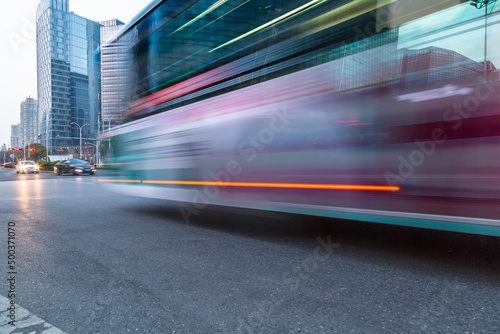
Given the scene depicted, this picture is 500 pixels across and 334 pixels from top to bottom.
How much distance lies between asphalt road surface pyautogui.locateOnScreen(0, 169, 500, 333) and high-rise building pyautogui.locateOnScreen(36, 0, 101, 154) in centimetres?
502

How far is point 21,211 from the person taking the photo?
6.13 metres

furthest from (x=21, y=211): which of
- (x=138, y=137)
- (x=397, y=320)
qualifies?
(x=397, y=320)

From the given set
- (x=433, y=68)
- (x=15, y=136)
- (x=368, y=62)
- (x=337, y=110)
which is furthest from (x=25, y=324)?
(x=15, y=136)

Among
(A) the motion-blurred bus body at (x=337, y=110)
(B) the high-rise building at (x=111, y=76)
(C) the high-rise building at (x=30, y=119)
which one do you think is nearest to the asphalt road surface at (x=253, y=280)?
(A) the motion-blurred bus body at (x=337, y=110)

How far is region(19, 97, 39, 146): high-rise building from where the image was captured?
7369cm

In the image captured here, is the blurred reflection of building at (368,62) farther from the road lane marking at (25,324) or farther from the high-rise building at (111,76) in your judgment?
the high-rise building at (111,76)

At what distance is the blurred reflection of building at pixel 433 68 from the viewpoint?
93.7 inches

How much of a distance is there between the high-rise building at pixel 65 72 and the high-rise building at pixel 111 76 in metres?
0.46

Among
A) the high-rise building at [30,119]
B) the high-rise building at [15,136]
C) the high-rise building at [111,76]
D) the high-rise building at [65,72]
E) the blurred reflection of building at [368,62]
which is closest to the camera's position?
the blurred reflection of building at [368,62]

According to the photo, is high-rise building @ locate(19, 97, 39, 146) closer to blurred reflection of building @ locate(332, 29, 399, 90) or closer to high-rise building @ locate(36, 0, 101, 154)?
high-rise building @ locate(36, 0, 101, 154)

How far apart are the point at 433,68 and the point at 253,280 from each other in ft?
7.62

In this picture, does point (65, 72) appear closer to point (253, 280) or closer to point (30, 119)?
point (30, 119)

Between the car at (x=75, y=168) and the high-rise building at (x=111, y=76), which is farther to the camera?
the car at (x=75, y=168)

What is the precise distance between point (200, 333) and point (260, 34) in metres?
3.24
